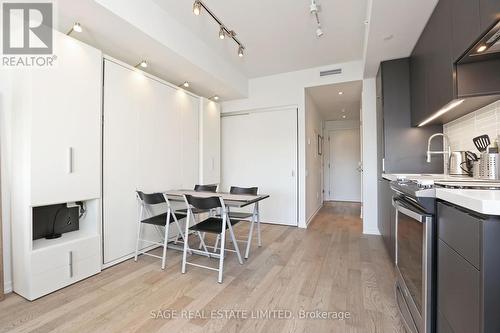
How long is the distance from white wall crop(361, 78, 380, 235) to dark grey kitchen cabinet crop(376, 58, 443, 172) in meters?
0.78

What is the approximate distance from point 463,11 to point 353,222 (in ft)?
12.5

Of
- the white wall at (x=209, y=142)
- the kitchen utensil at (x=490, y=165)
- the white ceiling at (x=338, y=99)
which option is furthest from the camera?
the white ceiling at (x=338, y=99)

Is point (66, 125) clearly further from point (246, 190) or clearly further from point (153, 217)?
point (246, 190)

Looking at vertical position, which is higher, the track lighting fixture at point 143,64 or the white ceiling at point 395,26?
the white ceiling at point 395,26

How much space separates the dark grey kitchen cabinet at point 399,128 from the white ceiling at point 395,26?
22cm

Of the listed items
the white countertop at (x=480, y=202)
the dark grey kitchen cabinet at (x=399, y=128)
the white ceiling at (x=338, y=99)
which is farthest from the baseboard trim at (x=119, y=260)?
the white ceiling at (x=338, y=99)

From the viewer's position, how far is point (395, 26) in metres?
2.29

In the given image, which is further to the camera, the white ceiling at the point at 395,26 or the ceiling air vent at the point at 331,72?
the ceiling air vent at the point at 331,72

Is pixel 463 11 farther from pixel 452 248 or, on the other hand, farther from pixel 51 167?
pixel 51 167

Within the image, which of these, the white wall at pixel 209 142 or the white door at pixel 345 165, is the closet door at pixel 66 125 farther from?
the white door at pixel 345 165

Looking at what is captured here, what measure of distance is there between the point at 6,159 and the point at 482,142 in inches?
160

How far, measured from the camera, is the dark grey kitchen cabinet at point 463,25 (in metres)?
1.36

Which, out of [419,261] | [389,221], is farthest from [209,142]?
[419,261]

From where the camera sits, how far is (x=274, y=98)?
14.7 ft
